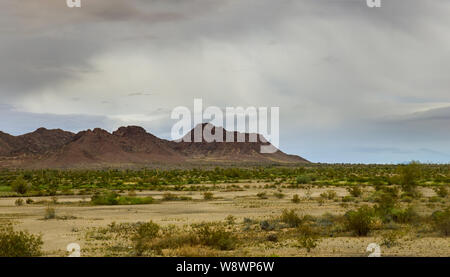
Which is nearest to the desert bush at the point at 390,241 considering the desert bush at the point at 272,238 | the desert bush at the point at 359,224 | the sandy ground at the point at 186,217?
the sandy ground at the point at 186,217

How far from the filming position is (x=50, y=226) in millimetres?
25500

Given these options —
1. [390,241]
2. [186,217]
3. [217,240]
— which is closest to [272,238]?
[217,240]

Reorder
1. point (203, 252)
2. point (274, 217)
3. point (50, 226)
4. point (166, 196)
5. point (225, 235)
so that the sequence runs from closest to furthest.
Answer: point (203, 252)
point (225, 235)
point (50, 226)
point (274, 217)
point (166, 196)

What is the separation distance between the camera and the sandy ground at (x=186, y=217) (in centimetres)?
1711

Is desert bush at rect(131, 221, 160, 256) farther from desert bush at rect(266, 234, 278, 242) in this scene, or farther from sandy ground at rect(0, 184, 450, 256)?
desert bush at rect(266, 234, 278, 242)

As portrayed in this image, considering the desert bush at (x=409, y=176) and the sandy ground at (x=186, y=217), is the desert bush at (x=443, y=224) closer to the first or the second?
the sandy ground at (x=186, y=217)

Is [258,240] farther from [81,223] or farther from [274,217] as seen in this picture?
[81,223]

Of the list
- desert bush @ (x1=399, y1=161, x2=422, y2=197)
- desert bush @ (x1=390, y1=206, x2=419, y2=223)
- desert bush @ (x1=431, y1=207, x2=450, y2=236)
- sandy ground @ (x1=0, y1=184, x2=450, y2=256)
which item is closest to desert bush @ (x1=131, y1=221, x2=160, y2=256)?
sandy ground @ (x1=0, y1=184, x2=450, y2=256)

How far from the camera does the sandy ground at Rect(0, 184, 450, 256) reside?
1711cm

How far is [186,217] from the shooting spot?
94.8 ft

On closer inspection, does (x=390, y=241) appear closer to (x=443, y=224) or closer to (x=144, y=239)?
(x=443, y=224)
